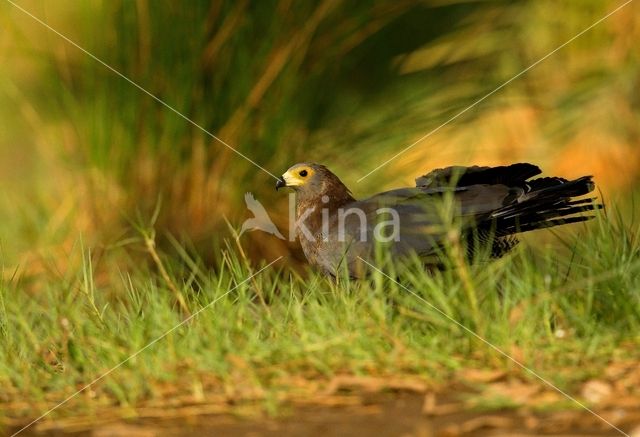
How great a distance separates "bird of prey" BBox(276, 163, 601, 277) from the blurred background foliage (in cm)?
86

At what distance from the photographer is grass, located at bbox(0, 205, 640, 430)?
2574 mm

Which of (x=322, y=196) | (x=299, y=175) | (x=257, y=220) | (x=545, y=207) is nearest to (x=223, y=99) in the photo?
(x=257, y=220)

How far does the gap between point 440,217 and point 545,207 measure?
384mm

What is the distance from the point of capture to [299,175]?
383cm

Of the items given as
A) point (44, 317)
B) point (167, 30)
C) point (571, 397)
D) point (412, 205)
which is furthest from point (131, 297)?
point (571, 397)

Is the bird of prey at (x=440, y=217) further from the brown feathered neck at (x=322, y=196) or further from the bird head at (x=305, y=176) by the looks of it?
the bird head at (x=305, y=176)

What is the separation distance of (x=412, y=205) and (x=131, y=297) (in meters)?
0.95

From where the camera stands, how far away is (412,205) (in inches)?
137

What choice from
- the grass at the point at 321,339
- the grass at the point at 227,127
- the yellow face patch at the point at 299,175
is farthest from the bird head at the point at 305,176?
the grass at the point at 321,339

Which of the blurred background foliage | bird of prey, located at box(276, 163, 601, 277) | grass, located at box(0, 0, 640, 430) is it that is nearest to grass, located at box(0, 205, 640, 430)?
grass, located at box(0, 0, 640, 430)

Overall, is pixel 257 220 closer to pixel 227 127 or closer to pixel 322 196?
pixel 227 127

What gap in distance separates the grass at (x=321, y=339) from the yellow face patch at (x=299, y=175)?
58cm

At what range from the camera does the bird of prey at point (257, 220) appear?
4422 millimetres

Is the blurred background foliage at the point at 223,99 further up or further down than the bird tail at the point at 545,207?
further up
